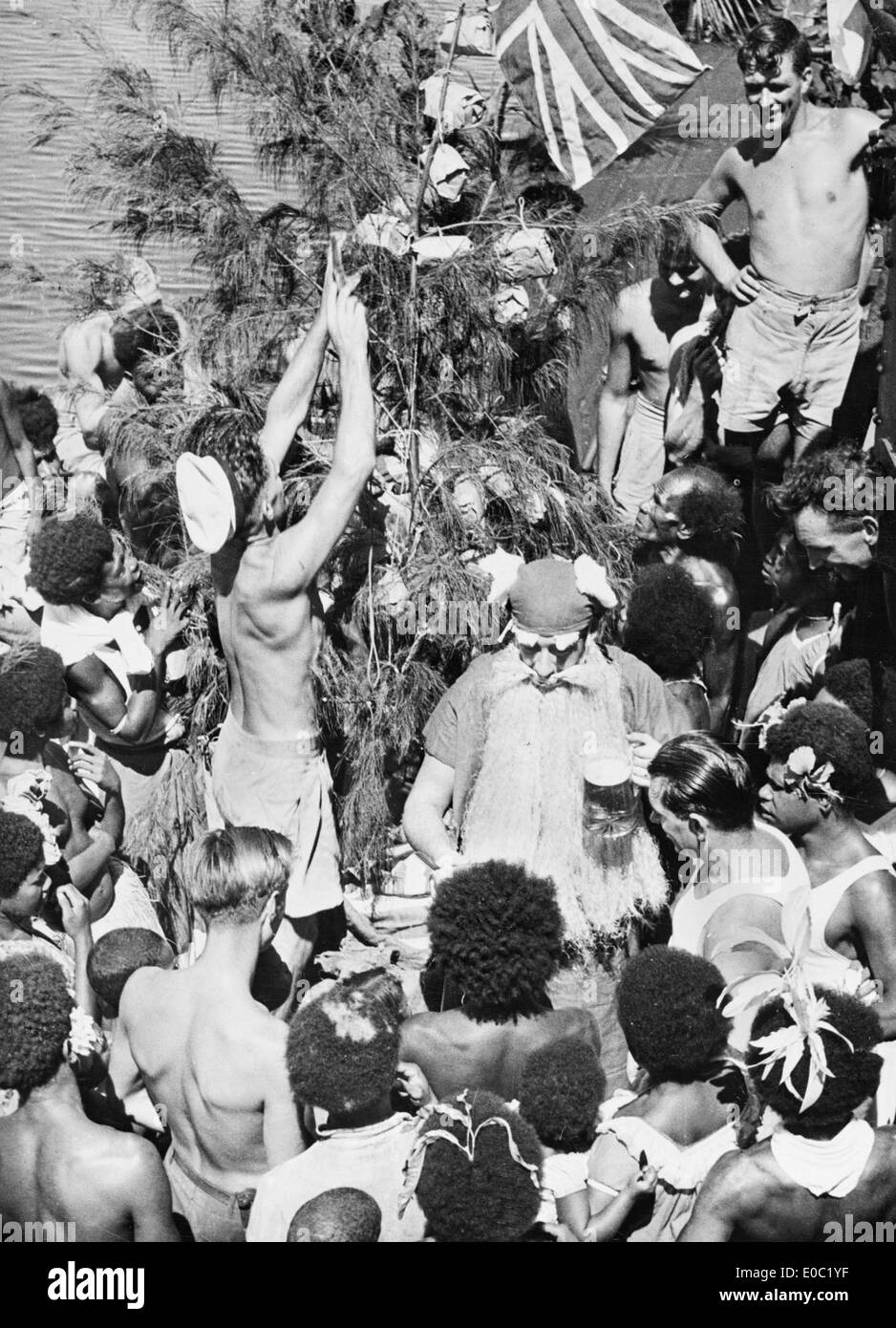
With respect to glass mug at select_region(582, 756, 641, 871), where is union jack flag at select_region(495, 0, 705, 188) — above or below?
above

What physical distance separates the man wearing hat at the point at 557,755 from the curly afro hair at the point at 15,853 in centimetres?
92

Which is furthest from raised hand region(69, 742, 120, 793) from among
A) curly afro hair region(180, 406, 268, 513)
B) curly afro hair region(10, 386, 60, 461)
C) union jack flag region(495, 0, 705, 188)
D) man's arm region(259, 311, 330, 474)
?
union jack flag region(495, 0, 705, 188)

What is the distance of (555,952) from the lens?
152 inches

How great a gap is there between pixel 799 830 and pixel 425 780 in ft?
3.09

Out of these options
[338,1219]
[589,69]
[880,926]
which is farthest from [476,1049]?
[589,69]

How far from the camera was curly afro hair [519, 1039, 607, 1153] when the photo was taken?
145 inches

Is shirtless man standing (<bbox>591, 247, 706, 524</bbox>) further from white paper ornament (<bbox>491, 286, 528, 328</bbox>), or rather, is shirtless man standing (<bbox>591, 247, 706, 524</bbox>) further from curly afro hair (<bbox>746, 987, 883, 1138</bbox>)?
curly afro hair (<bbox>746, 987, 883, 1138</bbox>)

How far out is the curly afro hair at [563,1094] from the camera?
368 centimetres

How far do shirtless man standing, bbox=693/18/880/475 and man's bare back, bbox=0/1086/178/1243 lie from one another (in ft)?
9.49

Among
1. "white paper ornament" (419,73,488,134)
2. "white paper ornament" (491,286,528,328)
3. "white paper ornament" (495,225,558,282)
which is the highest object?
"white paper ornament" (419,73,488,134)

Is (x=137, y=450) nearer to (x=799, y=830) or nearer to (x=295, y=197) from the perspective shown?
(x=295, y=197)

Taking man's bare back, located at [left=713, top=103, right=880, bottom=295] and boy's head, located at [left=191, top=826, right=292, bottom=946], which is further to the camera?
man's bare back, located at [left=713, top=103, right=880, bottom=295]

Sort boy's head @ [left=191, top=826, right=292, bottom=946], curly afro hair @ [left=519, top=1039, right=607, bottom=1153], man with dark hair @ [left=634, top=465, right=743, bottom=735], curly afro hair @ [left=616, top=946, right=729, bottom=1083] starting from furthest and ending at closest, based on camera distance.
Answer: man with dark hair @ [left=634, top=465, right=743, bottom=735], boy's head @ [left=191, top=826, right=292, bottom=946], curly afro hair @ [left=519, top=1039, right=607, bottom=1153], curly afro hair @ [left=616, top=946, right=729, bottom=1083]

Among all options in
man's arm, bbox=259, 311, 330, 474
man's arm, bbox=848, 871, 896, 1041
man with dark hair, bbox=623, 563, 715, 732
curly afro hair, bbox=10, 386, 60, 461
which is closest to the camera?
man's arm, bbox=848, 871, 896, 1041
